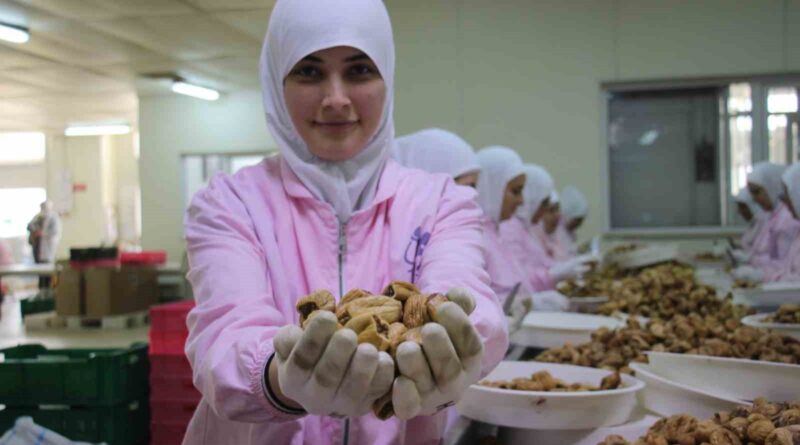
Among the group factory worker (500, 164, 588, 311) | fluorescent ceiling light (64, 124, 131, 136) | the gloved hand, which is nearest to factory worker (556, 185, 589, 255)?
factory worker (500, 164, 588, 311)

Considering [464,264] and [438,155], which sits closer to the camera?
[464,264]

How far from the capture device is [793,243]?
186 inches

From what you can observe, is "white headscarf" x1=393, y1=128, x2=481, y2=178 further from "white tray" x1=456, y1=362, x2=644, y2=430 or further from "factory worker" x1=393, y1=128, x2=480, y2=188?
"white tray" x1=456, y1=362, x2=644, y2=430

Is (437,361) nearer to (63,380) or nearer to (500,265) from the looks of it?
(63,380)

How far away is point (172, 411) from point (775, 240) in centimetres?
440

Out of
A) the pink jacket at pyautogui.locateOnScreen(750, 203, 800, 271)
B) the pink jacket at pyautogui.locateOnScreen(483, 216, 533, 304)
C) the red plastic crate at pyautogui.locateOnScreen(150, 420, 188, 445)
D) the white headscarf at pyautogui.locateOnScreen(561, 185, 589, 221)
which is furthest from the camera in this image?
the white headscarf at pyautogui.locateOnScreen(561, 185, 589, 221)

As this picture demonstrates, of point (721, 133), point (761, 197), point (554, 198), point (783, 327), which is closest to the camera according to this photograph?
point (783, 327)

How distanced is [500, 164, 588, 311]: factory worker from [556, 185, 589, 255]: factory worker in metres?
0.46

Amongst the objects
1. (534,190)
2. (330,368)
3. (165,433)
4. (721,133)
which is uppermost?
(721,133)

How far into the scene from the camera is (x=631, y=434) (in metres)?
1.25

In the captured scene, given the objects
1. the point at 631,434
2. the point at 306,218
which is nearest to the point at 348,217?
the point at 306,218

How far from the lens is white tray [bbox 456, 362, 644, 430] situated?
4.09 feet

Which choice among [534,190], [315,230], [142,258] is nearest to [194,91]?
[142,258]

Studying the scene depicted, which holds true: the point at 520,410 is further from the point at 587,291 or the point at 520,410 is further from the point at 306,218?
the point at 587,291
